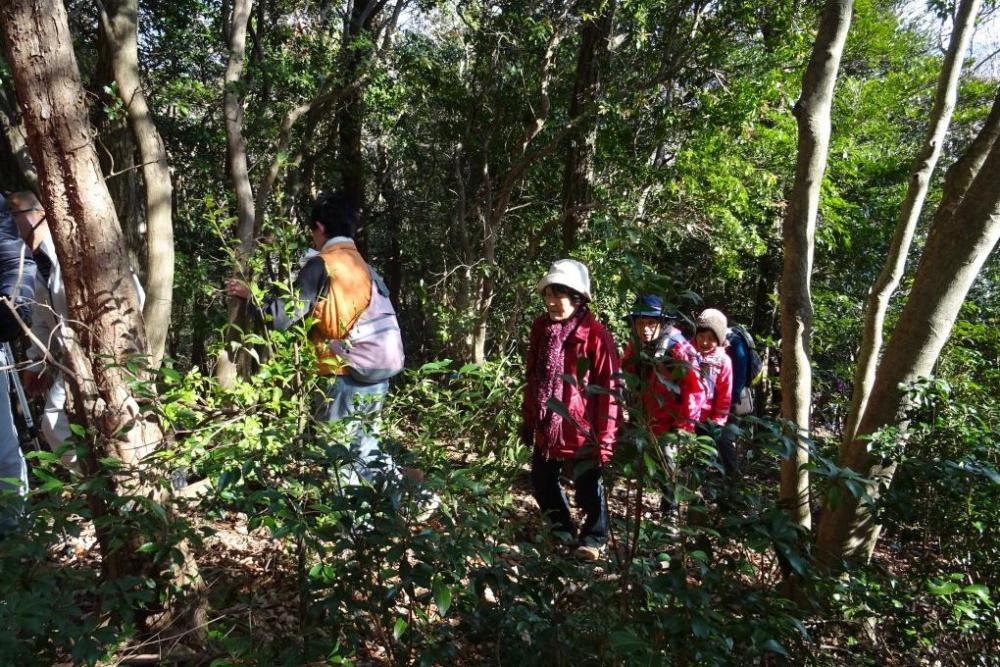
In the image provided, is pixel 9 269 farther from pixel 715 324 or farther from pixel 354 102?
pixel 354 102

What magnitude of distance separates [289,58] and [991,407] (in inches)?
266

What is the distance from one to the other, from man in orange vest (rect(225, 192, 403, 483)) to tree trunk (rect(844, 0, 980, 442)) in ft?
7.77

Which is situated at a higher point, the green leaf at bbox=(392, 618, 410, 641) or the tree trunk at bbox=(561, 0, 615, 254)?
the tree trunk at bbox=(561, 0, 615, 254)

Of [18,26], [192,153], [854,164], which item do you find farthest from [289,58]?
[854,164]

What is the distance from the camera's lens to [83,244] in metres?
2.30

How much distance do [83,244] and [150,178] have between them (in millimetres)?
1344

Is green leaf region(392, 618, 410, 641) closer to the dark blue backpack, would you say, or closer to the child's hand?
the child's hand

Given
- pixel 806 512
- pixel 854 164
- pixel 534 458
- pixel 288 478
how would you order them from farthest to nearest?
1. pixel 854 164
2. pixel 534 458
3. pixel 806 512
4. pixel 288 478

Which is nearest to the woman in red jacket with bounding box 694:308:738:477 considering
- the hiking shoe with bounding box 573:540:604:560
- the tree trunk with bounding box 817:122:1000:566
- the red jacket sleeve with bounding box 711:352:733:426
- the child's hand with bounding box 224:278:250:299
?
the red jacket sleeve with bounding box 711:352:733:426

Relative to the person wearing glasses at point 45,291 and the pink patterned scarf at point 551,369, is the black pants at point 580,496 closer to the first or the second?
the pink patterned scarf at point 551,369

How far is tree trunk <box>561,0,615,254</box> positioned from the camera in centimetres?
593

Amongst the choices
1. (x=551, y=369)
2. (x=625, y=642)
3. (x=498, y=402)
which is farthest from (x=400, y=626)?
(x=498, y=402)

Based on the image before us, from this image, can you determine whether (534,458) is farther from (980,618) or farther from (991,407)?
(991,407)

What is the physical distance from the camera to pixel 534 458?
3627 millimetres
